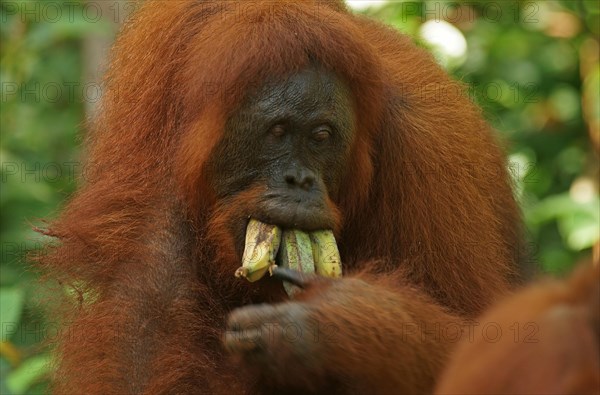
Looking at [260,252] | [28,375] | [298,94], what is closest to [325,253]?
[260,252]

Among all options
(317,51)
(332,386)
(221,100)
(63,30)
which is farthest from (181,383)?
(63,30)

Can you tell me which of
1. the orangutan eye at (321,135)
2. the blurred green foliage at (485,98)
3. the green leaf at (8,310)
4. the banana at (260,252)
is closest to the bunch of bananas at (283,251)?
the banana at (260,252)

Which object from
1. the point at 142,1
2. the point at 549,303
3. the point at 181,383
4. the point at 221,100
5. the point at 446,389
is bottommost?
the point at 181,383

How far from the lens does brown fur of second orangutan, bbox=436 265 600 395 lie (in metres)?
2.09

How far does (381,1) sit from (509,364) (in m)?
4.37

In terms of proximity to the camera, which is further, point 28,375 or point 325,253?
point 28,375

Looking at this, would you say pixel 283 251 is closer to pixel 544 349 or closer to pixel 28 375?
pixel 28 375

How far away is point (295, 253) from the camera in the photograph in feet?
11.6

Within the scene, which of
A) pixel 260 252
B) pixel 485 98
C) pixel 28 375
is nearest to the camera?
pixel 260 252

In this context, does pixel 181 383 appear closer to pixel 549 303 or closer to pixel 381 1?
pixel 549 303

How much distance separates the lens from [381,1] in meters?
6.29

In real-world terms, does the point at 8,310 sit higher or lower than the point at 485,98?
lower

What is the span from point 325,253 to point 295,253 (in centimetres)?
12

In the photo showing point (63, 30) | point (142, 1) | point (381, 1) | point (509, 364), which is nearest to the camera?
point (509, 364)
